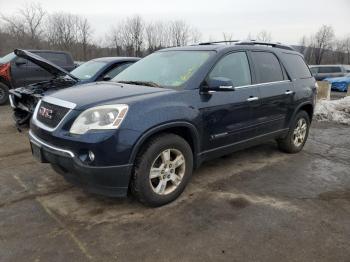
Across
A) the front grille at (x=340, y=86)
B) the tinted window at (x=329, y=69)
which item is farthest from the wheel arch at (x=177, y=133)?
the tinted window at (x=329, y=69)

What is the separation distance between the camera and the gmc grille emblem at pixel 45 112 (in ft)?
12.1

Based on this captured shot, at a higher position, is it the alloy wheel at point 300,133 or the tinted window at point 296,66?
the tinted window at point 296,66

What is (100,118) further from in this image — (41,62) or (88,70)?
(88,70)

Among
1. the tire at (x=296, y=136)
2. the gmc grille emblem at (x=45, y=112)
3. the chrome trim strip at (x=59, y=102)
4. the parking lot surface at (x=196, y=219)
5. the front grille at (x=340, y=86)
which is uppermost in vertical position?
the chrome trim strip at (x=59, y=102)

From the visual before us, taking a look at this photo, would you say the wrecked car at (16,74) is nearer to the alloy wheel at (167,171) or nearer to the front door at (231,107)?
the front door at (231,107)

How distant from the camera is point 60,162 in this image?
3.45 metres

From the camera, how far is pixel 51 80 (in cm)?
739

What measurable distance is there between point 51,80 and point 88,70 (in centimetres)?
87

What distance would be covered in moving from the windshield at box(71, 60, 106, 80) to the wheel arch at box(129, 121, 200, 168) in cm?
413

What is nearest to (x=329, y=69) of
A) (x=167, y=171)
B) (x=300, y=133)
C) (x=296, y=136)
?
(x=300, y=133)

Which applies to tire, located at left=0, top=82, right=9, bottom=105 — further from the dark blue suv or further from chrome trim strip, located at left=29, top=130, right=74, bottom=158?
chrome trim strip, located at left=29, top=130, right=74, bottom=158

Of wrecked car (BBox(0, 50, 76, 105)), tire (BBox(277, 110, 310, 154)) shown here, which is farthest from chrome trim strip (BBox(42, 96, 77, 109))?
wrecked car (BBox(0, 50, 76, 105))

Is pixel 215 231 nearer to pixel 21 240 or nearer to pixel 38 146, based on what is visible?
pixel 21 240

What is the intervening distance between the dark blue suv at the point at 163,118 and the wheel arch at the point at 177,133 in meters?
0.01
